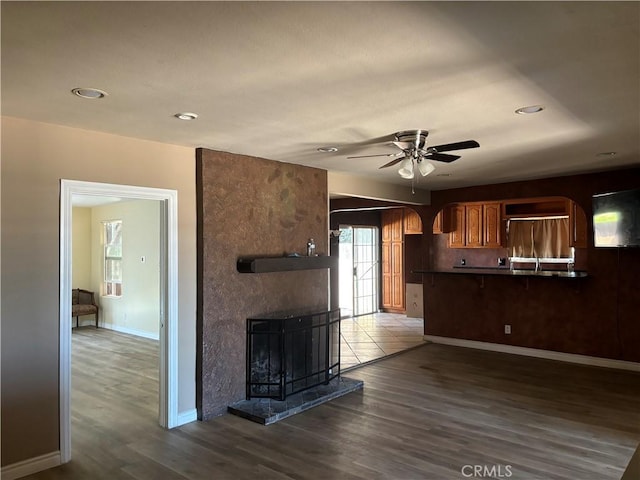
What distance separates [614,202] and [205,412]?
4933 mm

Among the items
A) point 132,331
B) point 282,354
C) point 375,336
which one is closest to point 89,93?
point 282,354

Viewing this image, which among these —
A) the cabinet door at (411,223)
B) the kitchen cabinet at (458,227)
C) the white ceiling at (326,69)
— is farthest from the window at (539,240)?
the white ceiling at (326,69)

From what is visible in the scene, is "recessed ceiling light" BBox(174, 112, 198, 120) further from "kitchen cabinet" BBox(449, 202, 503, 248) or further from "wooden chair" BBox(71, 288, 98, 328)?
"wooden chair" BBox(71, 288, 98, 328)

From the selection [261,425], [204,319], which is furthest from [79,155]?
[261,425]

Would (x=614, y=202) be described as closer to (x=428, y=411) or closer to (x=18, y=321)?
(x=428, y=411)

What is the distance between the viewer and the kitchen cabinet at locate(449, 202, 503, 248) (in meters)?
7.98

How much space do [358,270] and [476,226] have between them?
9.27 feet

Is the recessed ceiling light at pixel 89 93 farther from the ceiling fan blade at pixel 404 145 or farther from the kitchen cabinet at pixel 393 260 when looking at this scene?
the kitchen cabinet at pixel 393 260

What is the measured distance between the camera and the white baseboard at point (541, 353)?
5.59m

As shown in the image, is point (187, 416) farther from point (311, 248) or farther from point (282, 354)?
point (311, 248)

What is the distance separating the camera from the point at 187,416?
4.03 m

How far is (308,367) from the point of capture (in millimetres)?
4793

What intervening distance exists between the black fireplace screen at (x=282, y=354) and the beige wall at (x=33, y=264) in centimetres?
172

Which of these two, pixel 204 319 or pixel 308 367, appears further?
pixel 308 367
